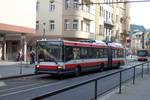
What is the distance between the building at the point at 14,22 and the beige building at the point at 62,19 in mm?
5928

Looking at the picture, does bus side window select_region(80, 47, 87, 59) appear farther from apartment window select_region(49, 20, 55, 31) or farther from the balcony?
the balcony

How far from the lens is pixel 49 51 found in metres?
23.2

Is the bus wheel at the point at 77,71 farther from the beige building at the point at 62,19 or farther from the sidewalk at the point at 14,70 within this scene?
the beige building at the point at 62,19

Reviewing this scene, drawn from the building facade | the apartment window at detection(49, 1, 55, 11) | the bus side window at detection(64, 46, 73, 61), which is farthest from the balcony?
the bus side window at detection(64, 46, 73, 61)

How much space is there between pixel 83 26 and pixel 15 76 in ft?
120

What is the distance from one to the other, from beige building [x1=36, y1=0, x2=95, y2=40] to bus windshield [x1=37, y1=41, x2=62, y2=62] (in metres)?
31.0

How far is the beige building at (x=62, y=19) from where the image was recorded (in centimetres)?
5672

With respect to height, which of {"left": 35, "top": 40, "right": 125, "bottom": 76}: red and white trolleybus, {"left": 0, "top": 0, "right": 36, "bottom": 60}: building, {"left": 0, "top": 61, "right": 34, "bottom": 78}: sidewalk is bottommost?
{"left": 0, "top": 61, "right": 34, "bottom": 78}: sidewalk

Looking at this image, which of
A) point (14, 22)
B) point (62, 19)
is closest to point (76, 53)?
point (14, 22)

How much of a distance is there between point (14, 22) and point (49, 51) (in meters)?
20.9

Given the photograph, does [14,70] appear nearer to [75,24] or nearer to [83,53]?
[83,53]

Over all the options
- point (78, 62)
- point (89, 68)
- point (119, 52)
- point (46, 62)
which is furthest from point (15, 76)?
point (119, 52)

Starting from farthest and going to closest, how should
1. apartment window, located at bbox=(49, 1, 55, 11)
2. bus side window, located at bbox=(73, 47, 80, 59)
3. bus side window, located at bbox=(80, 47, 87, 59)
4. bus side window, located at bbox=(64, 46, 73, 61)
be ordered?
apartment window, located at bbox=(49, 1, 55, 11) → bus side window, located at bbox=(80, 47, 87, 59) → bus side window, located at bbox=(73, 47, 80, 59) → bus side window, located at bbox=(64, 46, 73, 61)

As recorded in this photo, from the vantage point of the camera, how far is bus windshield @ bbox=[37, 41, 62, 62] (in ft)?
75.2
